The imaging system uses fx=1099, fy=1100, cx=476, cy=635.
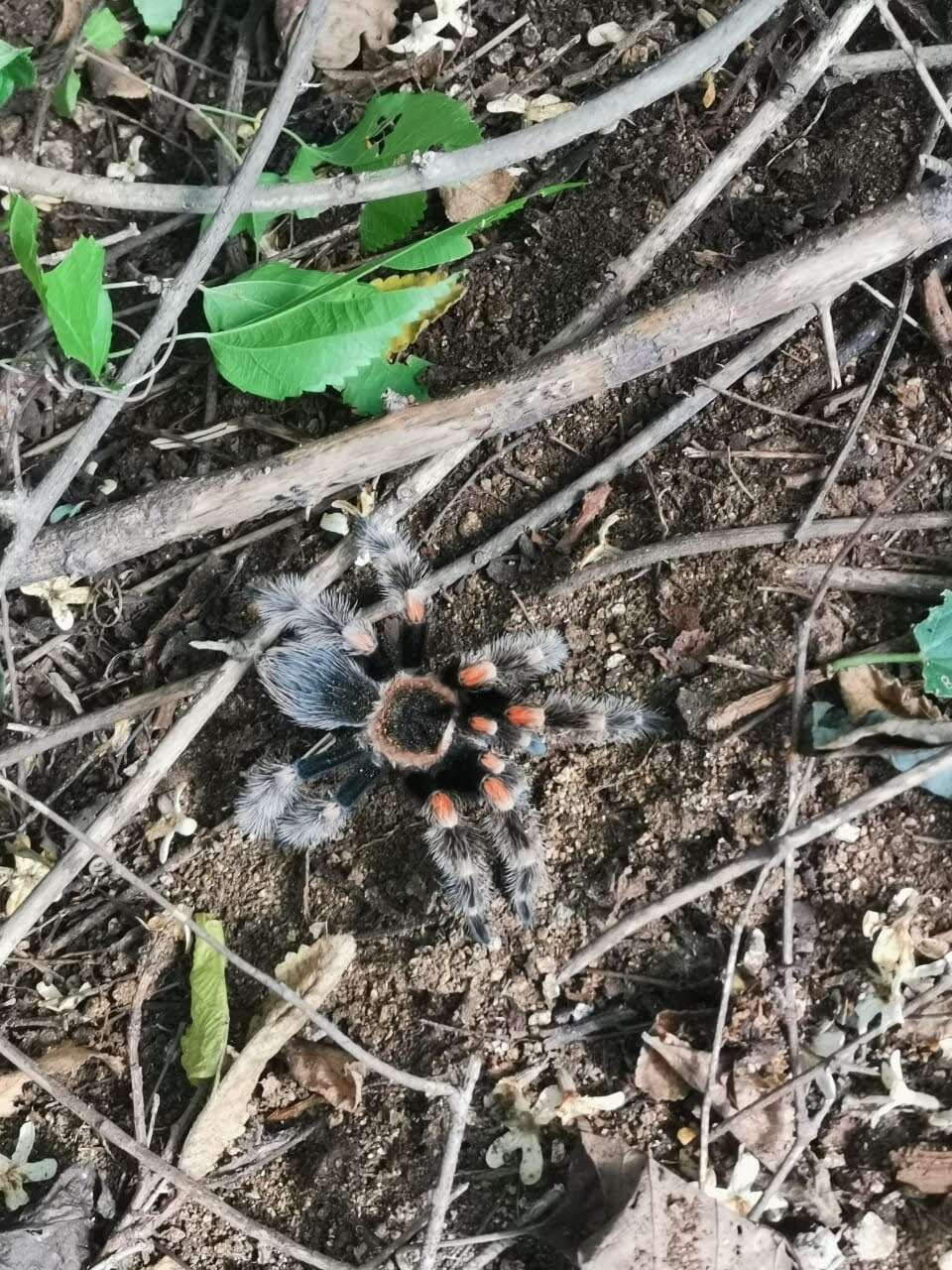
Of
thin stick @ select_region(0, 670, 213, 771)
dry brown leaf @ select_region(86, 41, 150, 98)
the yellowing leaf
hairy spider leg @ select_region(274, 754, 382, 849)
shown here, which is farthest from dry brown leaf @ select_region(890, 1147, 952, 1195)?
dry brown leaf @ select_region(86, 41, 150, 98)

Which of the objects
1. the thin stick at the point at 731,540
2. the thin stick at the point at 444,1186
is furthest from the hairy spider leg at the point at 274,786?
the thin stick at the point at 444,1186

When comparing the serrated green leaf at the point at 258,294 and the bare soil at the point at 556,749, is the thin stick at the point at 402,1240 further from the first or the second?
the serrated green leaf at the point at 258,294

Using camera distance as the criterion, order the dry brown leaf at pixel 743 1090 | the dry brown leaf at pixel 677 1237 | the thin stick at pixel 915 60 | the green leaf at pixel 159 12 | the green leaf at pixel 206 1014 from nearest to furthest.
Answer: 1. the dry brown leaf at pixel 677 1237
2. the dry brown leaf at pixel 743 1090
3. the thin stick at pixel 915 60
4. the green leaf at pixel 206 1014
5. the green leaf at pixel 159 12

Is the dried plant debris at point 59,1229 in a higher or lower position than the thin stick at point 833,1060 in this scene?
lower

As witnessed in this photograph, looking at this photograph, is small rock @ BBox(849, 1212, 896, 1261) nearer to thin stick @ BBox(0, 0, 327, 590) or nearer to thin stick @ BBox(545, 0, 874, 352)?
thin stick @ BBox(545, 0, 874, 352)

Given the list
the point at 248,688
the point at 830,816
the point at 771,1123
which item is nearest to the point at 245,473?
the point at 248,688

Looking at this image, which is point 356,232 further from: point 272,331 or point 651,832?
point 651,832
